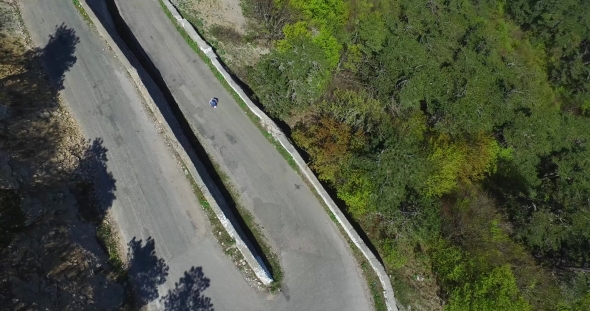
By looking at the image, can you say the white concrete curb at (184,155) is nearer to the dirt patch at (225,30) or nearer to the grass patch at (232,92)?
the grass patch at (232,92)

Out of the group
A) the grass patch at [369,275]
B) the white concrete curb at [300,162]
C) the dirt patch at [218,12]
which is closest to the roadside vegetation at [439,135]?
the dirt patch at [218,12]

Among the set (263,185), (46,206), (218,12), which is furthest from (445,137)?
(46,206)

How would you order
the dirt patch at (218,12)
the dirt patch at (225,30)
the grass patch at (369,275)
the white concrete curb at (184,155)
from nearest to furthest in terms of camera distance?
the white concrete curb at (184,155) < the grass patch at (369,275) < the dirt patch at (225,30) < the dirt patch at (218,12)

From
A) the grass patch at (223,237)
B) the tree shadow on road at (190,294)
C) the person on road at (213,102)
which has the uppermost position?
the person on road at (213,102)

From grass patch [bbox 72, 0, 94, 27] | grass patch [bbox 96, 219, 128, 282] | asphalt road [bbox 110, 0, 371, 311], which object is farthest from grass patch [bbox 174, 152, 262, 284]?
grass patch [bbox 72, 0, 94, 27]

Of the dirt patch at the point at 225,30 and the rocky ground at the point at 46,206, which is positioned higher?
the dirt patch at the point at 225,30

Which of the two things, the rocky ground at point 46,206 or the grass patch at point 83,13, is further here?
the grass patch at point 83,13

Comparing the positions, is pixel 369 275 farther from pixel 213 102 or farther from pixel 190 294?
pixel 213 102
